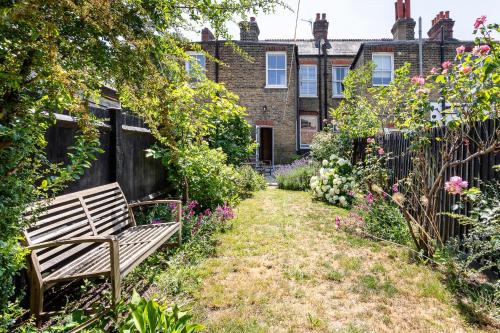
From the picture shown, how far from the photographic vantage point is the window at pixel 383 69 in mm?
15777

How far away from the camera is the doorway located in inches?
656

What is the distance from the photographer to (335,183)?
25.5ft

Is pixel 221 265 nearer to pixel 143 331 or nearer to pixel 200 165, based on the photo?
pixel 143 331

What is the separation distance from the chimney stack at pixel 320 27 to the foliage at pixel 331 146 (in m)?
10.1

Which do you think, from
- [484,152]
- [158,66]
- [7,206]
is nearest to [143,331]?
[7,206]

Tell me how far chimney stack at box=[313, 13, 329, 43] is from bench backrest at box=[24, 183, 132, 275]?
17021 millimetres

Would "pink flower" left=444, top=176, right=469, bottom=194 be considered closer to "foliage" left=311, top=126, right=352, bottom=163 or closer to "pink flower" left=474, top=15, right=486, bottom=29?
"pink flower" left=474, top=15, right=486, bottom=29

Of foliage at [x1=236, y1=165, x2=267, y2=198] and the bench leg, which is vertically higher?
foliage at [x1=236, y1=165, x2=267, y2=198]

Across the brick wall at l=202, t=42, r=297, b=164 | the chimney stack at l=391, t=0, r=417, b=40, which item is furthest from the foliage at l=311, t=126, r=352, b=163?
the chimney stack at l=391, t=0, r=417, b=40

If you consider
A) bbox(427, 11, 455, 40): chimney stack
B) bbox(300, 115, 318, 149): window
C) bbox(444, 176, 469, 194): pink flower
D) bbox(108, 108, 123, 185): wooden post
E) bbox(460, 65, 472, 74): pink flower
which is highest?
bbox(427, 11, 455, 40): chimney stack

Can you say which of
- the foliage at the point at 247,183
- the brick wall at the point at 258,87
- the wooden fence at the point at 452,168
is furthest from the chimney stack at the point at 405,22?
the wooden fence at the point at 452,168

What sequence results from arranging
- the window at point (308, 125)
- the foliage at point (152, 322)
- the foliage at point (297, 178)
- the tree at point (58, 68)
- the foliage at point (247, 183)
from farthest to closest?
1. the window at point (308, 125)
2. the foliage at point (297, 178)
3. the foliage at point (247, 183)
4. the foliage at point (152, 322)
5. the tree at point (58, 68)

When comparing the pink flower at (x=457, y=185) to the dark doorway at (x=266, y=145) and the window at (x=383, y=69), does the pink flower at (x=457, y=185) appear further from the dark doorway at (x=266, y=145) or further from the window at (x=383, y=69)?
the window at (x=383, y=69)

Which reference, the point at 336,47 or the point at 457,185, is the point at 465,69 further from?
the point at 336,47
